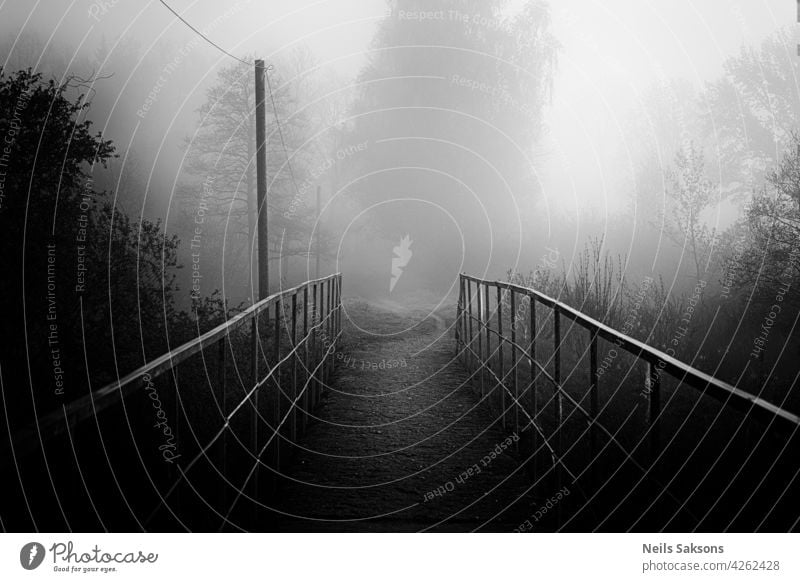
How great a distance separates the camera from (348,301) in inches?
774

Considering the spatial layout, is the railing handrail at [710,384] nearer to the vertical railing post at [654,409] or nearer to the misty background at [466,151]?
the vertical railing post at [654,409]

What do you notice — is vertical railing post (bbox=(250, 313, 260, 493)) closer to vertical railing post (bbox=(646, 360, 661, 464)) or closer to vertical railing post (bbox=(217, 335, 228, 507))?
vertical railing post (bbox=(217, 335, 228, 507))

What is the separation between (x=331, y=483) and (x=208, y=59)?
4952 cm

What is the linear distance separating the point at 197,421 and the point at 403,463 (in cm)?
229

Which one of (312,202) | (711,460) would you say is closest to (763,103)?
(312,202)

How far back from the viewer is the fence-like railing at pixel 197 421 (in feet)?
5.91

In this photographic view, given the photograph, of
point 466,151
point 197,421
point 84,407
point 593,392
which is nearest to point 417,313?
point 466,151

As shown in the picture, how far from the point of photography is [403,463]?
14.8ft

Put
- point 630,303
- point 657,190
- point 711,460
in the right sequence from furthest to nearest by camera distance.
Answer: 1. point 657,190
2. point 630,303
3. point 711,460

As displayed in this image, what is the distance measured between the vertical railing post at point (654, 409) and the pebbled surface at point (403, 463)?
1391 mm

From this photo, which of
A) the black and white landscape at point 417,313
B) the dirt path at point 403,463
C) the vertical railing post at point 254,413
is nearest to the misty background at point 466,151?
the black and white landscape at point 417,313

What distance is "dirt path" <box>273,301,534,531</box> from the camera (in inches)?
136

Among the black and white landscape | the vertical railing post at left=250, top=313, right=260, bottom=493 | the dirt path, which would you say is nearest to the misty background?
the black and white landscape
